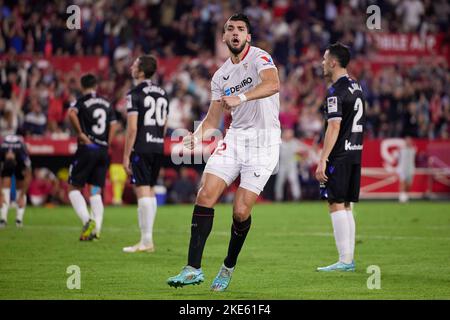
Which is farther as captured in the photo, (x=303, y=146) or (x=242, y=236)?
(x=303, y=146)

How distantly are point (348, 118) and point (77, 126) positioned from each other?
5741 mm

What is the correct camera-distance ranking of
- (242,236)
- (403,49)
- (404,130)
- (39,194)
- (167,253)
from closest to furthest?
(242,236), (167,253), (39,194), (404,130), (403,49)

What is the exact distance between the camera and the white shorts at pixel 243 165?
31.2 feet

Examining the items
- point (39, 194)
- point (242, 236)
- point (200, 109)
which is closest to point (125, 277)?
point (242, 236)

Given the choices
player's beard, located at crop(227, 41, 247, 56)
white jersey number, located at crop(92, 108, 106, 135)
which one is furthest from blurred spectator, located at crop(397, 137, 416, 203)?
player's beard, located at crop(227, 41, 247, 56)

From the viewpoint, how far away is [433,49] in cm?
3638

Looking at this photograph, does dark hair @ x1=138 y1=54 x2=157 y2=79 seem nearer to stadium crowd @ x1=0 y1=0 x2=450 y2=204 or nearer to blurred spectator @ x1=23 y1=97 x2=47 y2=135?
stadium crowd @ x1=0 y1=0 x2=450 y2=204

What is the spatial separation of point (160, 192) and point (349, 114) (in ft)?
49.7

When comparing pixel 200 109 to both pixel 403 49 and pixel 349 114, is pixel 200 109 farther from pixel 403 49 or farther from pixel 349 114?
pixel 349 114

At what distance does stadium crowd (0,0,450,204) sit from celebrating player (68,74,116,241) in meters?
8.30

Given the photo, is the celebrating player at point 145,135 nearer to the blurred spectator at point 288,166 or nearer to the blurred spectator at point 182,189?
the blurred spectator at point 182,189

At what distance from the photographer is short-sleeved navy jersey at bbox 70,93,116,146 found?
15953 mm

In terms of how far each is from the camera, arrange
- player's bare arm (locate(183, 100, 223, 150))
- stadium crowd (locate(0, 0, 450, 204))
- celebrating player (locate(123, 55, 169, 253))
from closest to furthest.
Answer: player's bare arm (locate(183, 100, 223, 150)) → celebrating player (locate(123, 55, 169, 253)) → stadium crowd (locate(0, 0, 450, 204))

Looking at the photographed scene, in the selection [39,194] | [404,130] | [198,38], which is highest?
[198,38]
